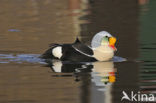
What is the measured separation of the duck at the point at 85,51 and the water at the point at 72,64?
0.45 feet

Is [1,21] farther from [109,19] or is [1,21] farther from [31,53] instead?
[31,53]

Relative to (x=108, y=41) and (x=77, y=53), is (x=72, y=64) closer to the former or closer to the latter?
(x=77, y=53)

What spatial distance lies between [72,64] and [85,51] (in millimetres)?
388

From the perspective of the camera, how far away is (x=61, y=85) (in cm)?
1220

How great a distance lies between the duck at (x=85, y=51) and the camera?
1458 centimetres

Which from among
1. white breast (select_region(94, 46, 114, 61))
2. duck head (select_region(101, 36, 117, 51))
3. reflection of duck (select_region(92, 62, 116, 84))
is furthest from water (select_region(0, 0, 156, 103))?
duck head (select_region(101, 36, 117, 51))

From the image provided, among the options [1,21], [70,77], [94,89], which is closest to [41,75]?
[70,77]

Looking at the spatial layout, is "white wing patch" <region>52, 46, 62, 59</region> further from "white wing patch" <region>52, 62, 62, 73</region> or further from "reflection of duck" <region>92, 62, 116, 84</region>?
"reflection of duck" <region>92, 62, 116, 84</region>

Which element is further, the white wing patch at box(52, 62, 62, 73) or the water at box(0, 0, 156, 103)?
the white wing patch at box(52, 62, 62, 73)

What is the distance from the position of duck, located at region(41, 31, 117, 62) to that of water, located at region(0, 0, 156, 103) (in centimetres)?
14

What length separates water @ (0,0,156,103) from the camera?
1155 cm

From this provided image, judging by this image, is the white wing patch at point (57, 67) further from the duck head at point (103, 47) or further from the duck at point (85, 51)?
the duck head at point (103, 47)

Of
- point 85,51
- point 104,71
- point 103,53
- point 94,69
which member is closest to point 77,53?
point 85,51

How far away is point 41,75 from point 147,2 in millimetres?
21181
